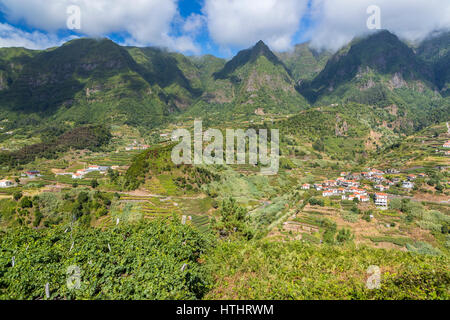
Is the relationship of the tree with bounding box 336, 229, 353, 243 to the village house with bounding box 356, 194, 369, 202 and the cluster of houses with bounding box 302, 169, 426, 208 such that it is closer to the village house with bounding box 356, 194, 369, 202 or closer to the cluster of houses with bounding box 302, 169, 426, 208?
the cluster of houses with bounding box 302, 169, 426, 208

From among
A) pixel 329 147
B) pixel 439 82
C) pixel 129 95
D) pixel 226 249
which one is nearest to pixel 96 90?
pixel 129 95

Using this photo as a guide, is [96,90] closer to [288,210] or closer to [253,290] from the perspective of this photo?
[288,210]

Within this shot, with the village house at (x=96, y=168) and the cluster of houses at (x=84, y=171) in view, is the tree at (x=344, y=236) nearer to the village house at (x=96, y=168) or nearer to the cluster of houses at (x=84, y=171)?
the cluster of houses at (x=84, y=171)

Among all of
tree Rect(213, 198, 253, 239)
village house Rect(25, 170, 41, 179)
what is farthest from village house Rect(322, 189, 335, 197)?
village house Rect(25, 170, 41, 179)

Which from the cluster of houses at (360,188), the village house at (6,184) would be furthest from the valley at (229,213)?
the cluster of houses at (360,188)

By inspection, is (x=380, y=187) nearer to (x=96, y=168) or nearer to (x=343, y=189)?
(x=343, y=189)

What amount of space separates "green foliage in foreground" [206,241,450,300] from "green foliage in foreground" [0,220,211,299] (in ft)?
5.22

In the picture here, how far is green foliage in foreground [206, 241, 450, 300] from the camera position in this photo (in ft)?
27.4

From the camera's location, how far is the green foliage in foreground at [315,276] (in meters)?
8.36

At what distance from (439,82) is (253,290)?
843ft

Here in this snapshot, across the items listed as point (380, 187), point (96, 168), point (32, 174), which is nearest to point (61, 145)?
point (32, 174)

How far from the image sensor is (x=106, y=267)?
1042cm
